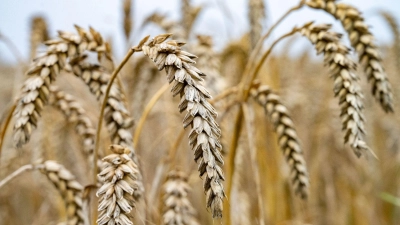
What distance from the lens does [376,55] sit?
1.00 meters

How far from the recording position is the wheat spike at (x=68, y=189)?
956 millimetres

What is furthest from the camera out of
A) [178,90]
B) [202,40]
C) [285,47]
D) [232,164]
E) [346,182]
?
[346,182]

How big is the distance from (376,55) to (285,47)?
1521 millimetres

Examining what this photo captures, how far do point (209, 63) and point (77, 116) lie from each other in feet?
1.99

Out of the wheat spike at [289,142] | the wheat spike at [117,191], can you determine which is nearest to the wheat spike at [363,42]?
the wheat spike at [289,142]

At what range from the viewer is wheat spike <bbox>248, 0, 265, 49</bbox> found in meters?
1.55

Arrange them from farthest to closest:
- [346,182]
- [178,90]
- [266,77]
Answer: [346,182] → [266,77] → [178,90]

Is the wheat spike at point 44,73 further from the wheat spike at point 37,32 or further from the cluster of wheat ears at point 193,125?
the wheat spike at point 37,32

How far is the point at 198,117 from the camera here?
561mm

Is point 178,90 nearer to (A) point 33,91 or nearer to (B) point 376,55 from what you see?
(A) point 33,91

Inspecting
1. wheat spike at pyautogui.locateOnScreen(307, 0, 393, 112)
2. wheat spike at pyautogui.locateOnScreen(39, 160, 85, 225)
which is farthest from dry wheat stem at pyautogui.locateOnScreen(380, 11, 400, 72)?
wheat spike at pyautogui.locateOnScreen(39, 160, 85, 225)

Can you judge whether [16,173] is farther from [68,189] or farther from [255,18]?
[255,18]

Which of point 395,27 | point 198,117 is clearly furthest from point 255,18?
point 198,117

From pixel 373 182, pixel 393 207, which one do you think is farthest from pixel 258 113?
pixel 393 207
